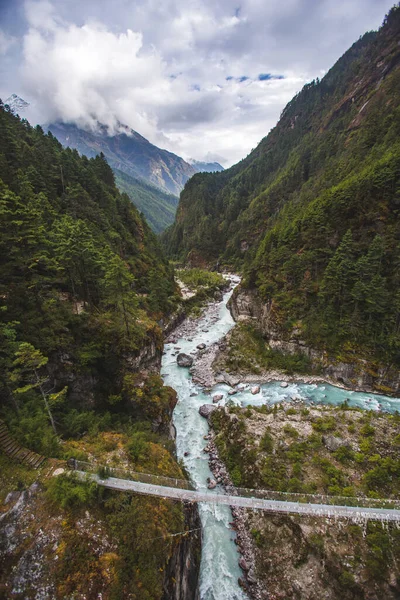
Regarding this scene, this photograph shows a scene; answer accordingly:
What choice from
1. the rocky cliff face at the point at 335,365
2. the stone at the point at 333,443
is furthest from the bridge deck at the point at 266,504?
the rocky cliff face at the point at 335,365

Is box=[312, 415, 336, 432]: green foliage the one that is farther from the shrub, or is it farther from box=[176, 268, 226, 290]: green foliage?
box=[176, 268, 226, 290]: green foliage

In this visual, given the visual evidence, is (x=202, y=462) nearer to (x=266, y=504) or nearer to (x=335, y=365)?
(x=266, y=504)

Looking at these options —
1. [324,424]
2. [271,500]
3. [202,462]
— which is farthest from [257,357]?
[271,500]

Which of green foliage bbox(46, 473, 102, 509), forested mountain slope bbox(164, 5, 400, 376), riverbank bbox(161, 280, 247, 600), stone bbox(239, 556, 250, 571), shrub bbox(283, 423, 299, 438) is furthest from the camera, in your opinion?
forested mountain slope bbox(164, 5, 400, 376)

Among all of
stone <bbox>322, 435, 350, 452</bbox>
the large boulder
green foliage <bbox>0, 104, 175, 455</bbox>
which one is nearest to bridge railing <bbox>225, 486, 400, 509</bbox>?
stone <bbox>322, 435, 350, 452</bbox>

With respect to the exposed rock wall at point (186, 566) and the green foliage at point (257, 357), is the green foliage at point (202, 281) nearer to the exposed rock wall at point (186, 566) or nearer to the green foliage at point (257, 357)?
the green foliage at point (257, 357)

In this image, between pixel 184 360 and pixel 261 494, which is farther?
pixel 184 360
